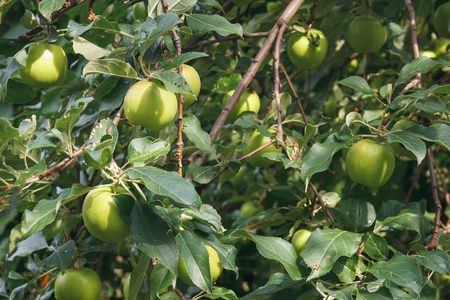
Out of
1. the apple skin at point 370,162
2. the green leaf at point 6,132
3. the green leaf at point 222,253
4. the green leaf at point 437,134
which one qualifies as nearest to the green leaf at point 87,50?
the green leaf at point 6,132

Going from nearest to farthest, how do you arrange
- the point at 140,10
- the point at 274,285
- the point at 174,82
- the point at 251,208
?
1. the point at 174,82
2. the point at 274,285
3. the point at 140,10
4. the point at 251,208

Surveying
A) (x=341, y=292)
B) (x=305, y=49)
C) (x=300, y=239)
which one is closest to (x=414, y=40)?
(x=305, y=49)

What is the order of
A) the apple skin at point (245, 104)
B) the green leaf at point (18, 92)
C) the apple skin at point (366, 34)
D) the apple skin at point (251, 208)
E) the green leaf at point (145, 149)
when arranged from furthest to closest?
the apple skin at point (251, 208) → the apple skin at point (366, 34) → the apple skin at point (245, 104) → the green leaf at point (18, 92) → the green leaf at point (145, 149)

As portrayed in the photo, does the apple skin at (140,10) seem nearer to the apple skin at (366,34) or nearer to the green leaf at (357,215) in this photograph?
the apple skin at (366,34)

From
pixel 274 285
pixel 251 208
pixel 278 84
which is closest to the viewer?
pixel 274 285

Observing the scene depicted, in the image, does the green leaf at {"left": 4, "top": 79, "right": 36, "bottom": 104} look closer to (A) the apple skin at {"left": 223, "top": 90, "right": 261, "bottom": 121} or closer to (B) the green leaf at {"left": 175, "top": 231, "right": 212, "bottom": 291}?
(A) the apple skin at {"left": 223, "top": 90, "right": 261, "bottom": 121}

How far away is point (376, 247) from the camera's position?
1.05 meters

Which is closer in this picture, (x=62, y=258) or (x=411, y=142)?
(x=411, y=142)

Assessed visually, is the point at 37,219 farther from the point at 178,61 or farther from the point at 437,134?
the point at 437,134

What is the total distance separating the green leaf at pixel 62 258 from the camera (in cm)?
108

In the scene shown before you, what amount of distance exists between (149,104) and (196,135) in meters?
0.21

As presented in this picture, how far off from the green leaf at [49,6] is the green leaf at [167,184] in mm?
431

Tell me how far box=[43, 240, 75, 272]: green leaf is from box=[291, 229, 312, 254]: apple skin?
51 cm

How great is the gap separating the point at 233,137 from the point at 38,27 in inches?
30.4
